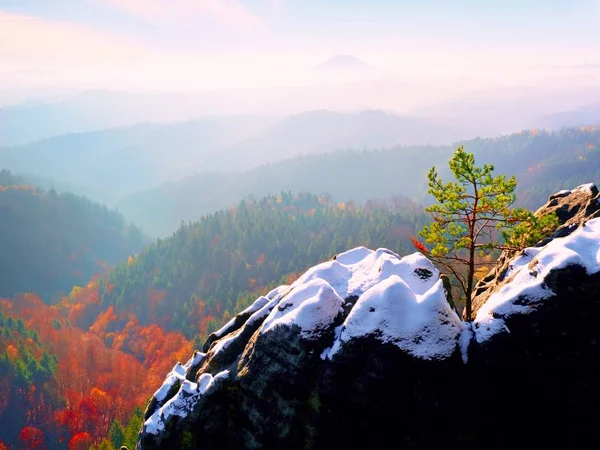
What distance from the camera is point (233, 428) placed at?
2100cm

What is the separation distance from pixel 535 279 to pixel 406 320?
5.97 m

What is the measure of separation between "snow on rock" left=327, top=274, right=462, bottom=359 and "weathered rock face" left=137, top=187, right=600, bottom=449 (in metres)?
0.05

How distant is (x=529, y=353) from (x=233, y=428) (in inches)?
568

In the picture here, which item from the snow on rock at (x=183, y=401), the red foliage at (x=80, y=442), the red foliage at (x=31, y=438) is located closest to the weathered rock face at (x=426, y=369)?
the snow on rock at (x=183, y=401)

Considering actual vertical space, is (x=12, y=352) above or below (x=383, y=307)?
below

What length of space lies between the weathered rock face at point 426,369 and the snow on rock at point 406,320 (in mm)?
46

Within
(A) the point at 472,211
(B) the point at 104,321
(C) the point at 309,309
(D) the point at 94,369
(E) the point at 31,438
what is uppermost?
(A) the point at 472,211

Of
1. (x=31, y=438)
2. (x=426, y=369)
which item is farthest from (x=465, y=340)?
(x=31, y=438)

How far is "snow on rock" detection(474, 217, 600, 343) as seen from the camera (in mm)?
17734

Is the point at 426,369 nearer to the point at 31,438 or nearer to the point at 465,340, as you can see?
the point at 465,340

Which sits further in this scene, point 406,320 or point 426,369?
point 406,320

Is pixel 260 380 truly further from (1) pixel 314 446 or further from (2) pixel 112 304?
(2) pixel 112 304

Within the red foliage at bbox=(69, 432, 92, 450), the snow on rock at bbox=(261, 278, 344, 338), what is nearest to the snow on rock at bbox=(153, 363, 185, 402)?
the snow on rock at bbox=(261, 278, 344, 338)

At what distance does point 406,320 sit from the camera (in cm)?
1852
